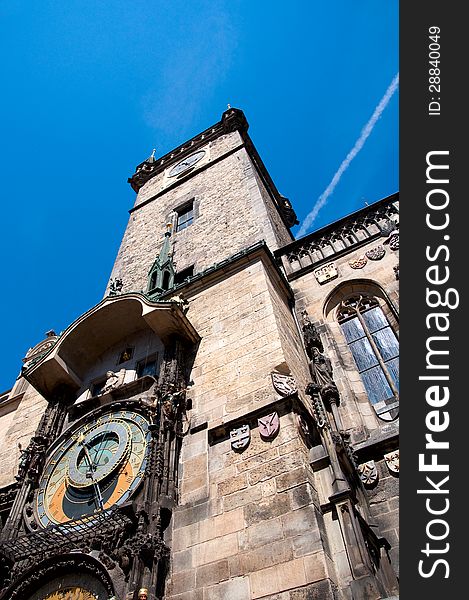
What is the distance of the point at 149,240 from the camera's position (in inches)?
648

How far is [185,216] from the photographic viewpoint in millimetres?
16828

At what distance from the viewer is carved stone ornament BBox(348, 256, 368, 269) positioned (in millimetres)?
10852

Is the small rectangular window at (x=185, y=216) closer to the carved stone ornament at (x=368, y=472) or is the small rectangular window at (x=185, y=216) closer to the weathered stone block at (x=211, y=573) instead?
the carved stone ornament at (x=368, y=472)

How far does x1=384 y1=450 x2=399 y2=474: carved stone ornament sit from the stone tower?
0.09ft

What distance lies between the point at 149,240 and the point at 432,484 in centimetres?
1388

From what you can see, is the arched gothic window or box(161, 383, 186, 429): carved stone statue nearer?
box(161, 383, 186, 429): carved stone statue

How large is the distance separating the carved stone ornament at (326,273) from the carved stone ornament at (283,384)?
4.45 metres

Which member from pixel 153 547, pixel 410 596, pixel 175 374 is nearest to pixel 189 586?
pixel 153 547

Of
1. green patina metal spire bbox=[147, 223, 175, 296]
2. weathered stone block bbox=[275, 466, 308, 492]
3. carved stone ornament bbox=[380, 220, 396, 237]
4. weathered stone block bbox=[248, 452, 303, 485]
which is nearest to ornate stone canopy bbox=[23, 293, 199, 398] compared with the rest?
green patina metal spire bbox=[147, 223, 175, 296]

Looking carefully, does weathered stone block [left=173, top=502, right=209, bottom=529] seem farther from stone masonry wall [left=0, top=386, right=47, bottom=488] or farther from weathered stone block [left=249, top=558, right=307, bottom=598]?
stone masonry wall [left=0, top=386, right=47, bottom=488]

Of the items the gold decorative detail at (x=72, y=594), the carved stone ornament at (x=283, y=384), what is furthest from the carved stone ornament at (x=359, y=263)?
the gold decorative detail at (x=72, y=594)

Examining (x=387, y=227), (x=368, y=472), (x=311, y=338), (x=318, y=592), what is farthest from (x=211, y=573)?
(x=387, y=227)

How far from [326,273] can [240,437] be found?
5.70 metres

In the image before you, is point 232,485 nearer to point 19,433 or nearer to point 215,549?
point 215,549
